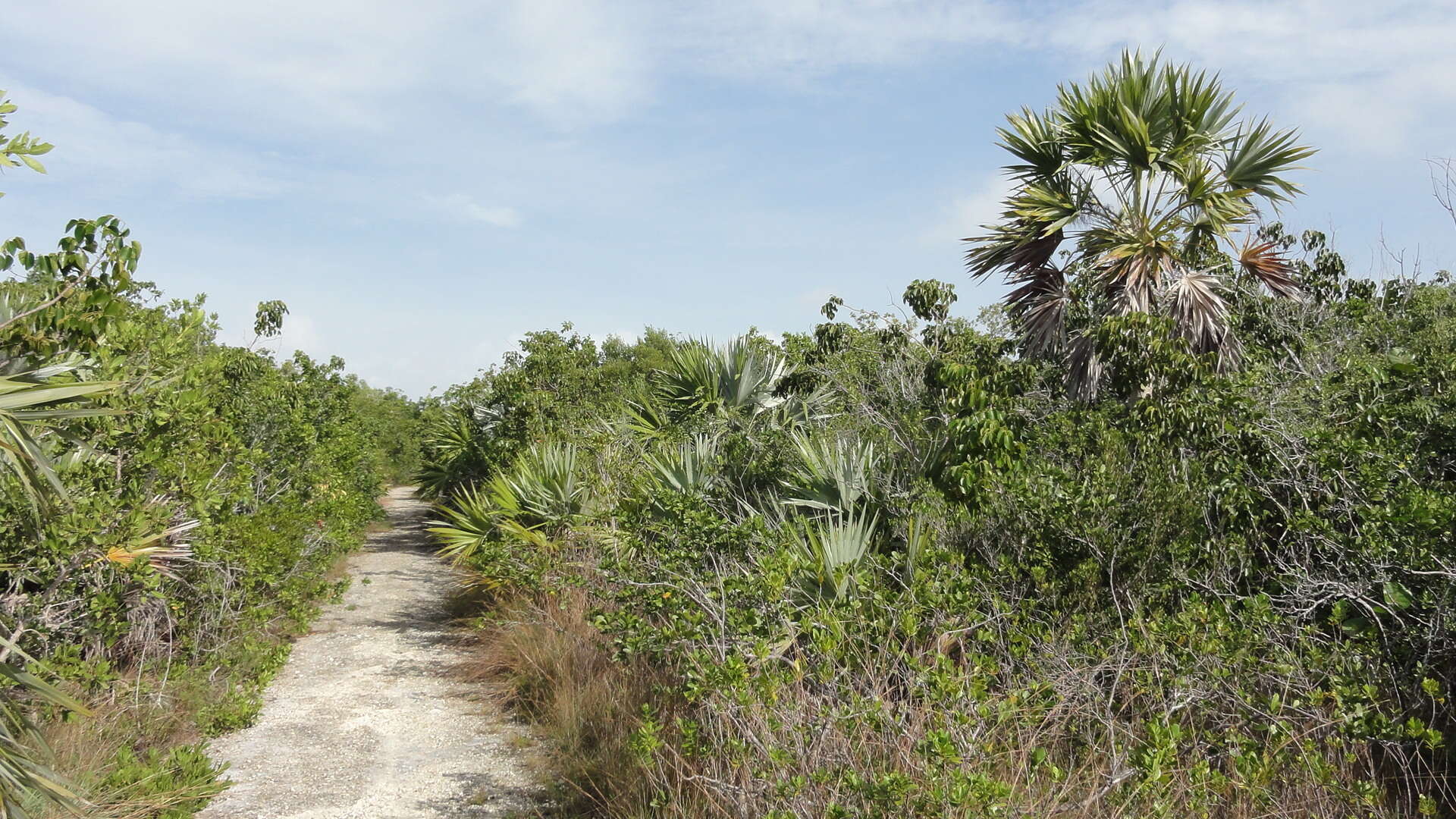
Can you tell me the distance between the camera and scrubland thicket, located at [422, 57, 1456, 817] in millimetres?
3670

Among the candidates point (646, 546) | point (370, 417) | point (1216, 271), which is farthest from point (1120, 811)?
point (370, 417)

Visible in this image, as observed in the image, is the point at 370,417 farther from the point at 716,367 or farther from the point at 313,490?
the point at 716,367

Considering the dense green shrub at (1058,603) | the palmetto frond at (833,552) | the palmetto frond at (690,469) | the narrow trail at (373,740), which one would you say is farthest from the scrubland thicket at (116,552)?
the palmetto frond at (833,552)

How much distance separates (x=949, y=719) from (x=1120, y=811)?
25.5 inches

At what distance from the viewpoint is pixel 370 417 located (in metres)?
22.8

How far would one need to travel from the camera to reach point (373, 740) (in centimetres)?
652

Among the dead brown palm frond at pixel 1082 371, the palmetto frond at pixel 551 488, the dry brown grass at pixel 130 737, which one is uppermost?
the dead brown palm frond at pixel 1082 371

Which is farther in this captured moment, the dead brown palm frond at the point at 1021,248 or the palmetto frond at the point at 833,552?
the dead brown palm frond at the point at 1021,248

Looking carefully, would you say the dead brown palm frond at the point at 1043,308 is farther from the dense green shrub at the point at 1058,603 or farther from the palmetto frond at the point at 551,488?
the palmetto frond at the point at 551,488

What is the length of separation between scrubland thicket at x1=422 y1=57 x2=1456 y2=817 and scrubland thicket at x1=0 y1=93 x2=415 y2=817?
6.67 ft

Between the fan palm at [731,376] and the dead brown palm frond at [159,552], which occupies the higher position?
the fan palm at [731,376]

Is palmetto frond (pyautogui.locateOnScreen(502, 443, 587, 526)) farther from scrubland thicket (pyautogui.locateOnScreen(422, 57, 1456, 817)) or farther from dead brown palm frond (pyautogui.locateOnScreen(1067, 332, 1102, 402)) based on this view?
dead brown palm frond (pyautogui.locateOnScreen(1067, 332, 1102, 402))

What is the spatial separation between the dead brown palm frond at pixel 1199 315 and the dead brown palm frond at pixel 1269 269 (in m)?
1.07

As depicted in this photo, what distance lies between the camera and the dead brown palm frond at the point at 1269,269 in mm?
9664
